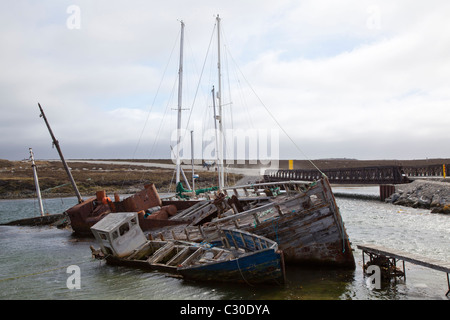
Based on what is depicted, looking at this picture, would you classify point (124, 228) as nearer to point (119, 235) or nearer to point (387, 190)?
point (119, 235)

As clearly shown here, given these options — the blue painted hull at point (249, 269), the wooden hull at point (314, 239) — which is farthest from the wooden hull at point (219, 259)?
the wooden hull at point (314, 239)

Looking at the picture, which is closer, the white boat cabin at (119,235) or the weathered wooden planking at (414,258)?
the weathered wooden planking at (414,258)

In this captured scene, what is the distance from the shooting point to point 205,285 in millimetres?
14195

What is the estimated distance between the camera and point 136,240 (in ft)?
62.9

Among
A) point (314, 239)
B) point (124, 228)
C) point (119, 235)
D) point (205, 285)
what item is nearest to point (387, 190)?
point (314, 239)

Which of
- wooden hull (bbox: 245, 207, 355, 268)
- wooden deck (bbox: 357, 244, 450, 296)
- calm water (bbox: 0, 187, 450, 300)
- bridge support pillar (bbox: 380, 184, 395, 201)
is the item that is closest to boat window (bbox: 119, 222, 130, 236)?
calm water (bbox: 0, 187, 450, 300)

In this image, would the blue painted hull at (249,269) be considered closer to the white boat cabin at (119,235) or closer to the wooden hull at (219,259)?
the wooden hull at (219,259)

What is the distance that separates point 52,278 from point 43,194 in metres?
68.2

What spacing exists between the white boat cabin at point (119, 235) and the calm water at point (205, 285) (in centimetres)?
105

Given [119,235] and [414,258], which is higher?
[414,258]

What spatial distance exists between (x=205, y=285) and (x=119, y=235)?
267 inches

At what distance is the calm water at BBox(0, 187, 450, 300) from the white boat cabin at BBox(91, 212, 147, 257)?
105cm

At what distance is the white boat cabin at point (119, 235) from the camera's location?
18.4 metres
